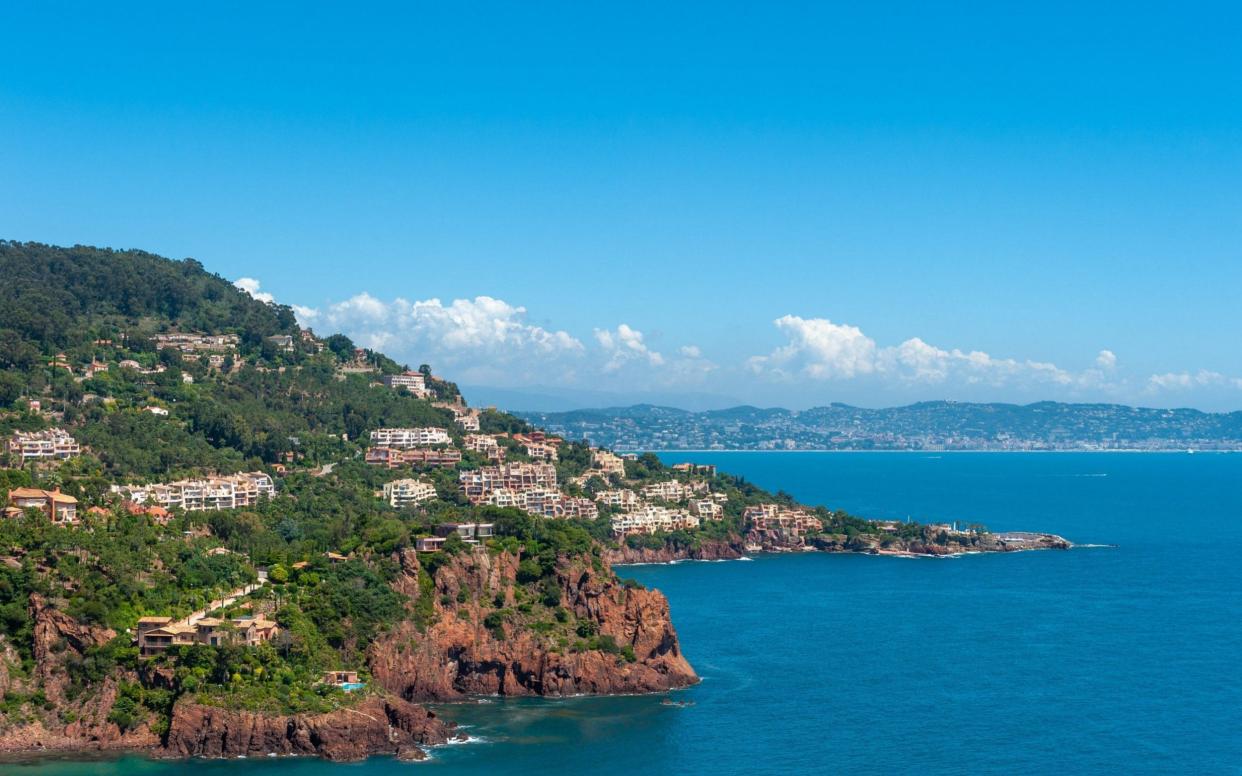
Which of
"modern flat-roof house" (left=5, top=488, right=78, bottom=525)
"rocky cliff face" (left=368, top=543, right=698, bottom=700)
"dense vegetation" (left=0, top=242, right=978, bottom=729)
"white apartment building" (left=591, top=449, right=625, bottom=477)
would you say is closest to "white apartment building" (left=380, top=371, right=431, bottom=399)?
"dense vegetation" (left=0, top=242, right=978, bottom=729)

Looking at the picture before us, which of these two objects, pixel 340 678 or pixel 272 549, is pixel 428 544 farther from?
pixel 340 678

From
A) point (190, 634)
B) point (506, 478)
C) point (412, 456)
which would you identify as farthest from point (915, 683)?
point (412, 456)

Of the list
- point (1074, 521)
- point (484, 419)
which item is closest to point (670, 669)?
point (484, 419)

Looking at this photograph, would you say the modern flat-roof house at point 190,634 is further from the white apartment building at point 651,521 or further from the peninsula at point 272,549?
the white apartment building at point 651,521

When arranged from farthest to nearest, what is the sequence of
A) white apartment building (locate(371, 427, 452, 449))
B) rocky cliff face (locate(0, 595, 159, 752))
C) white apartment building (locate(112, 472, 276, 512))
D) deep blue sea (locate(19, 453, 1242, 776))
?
white apartment building (locate(371, 427, 452, 449)) < white apartment building (locate(112, 472, 276, 512)) < deep blue sea (locate(19, 453, 1242, 776)) < rocky cliff face (locate(0, 595, 159, 752))

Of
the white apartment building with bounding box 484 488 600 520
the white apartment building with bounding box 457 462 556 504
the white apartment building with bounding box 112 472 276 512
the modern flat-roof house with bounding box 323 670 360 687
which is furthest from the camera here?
the white apartment building with bounding box 484 488 600 520

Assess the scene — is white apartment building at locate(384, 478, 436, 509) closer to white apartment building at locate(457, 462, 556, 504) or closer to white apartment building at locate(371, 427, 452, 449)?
white apartment building at locate(457, 462, 556, 504)

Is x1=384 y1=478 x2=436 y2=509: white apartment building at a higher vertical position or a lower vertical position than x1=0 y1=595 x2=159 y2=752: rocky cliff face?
higher

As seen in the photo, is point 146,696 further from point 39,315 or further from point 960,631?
point 39,315
